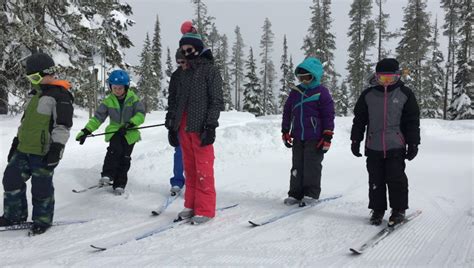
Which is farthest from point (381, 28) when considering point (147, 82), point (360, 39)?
point (147, 82)

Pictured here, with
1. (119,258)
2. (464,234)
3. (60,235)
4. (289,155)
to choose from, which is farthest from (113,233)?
(289,155)

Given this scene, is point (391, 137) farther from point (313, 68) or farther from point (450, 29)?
point (450, 29)

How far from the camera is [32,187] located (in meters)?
4.39

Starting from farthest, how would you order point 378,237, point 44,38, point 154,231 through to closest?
point 44,38 < point 154,231 < point 378,237

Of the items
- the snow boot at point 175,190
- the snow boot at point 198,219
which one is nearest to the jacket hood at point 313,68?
the snow boot at point 198,219

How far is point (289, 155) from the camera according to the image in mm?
10945

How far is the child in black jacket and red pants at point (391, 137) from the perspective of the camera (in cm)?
445

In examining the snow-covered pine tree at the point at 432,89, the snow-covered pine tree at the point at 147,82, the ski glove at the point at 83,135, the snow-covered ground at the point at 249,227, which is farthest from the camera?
the snow-covered pine tree at the point at 147,82

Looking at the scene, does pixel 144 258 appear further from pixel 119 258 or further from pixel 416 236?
pixel 416 236

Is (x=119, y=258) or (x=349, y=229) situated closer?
(x=119, y=258)

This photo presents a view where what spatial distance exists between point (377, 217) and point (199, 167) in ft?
7.03

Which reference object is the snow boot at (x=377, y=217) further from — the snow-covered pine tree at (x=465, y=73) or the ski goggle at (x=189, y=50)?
the snow-covered pine tree at (x=465, y=73)

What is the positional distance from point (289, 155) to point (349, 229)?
6660mm

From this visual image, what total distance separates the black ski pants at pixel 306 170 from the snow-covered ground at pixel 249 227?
0.96 feet
